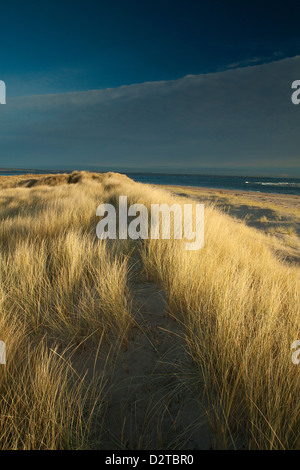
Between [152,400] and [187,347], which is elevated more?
[187,347]

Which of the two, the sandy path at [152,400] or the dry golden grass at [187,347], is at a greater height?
the dry golden grass at [187,347]

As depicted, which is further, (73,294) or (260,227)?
(260,227)

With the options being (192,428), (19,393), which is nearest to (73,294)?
(19,393)

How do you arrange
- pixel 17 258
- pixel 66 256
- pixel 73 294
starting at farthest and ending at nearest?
pixel 66 256 < pixel 17 258 < pixel 73 294

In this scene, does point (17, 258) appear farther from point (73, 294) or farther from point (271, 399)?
point (271, 399)

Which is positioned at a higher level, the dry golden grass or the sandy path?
the dry golden grass

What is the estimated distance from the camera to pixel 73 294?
2227 millimetres

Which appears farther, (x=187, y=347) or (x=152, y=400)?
(x=187, y=347)

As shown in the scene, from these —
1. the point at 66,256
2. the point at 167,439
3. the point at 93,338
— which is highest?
the point at 66,256
